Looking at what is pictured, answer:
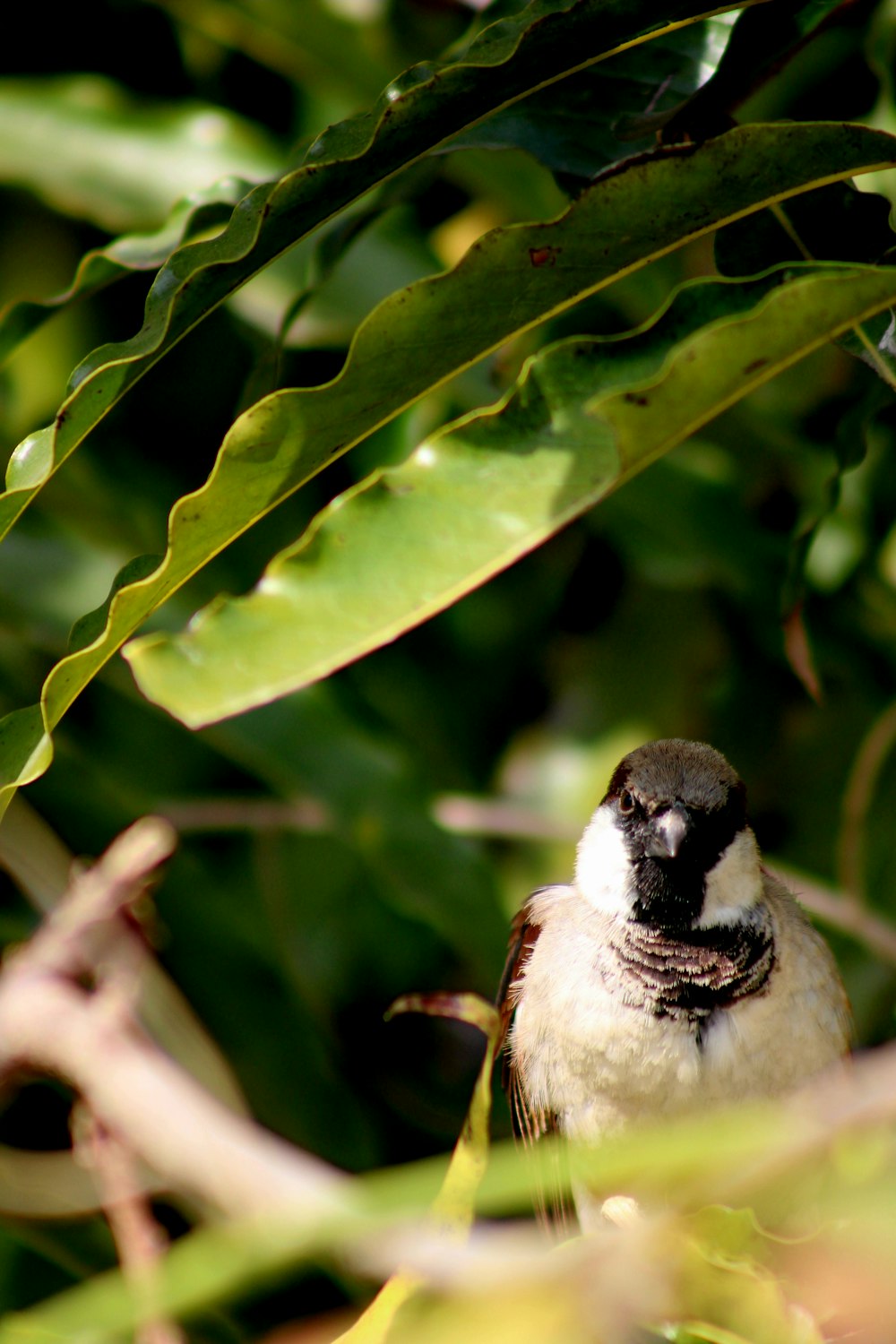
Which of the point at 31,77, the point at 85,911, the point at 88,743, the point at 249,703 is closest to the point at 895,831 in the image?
the point at 88,743

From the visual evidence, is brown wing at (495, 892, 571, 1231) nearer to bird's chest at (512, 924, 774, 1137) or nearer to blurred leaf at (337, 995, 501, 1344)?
bird's chest at (512, 924, 774, 1137)

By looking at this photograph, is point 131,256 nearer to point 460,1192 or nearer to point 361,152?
point 361,152

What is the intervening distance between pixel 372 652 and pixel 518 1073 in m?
0.84

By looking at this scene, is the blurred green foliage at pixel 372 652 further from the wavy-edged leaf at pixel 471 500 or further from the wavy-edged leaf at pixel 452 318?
the wavy-edged leaf at pixel 471 500

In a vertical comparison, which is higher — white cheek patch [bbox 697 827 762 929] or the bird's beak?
the bird's beak

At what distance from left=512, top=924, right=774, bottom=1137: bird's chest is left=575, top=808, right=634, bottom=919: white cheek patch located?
2.7 inches

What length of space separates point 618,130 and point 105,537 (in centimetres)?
153

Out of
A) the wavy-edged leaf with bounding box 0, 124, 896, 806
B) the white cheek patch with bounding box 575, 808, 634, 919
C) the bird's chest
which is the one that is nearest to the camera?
the wavy-edged leaf with bounding box 0, 124, 896, 806

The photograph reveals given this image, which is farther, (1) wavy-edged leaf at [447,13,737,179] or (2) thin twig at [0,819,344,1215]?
(1) wavy-edged leaf at [447,13,737,179]

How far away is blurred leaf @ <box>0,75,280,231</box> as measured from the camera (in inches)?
99.8

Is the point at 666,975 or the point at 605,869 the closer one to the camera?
the point at 666,975

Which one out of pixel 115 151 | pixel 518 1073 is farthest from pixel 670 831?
pixel 115 151

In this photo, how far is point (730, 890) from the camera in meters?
2.07

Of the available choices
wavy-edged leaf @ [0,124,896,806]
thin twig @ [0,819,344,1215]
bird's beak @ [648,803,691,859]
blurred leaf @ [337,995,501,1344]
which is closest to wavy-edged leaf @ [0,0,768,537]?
wavy-edged leaf @ [0,124,896,806]
